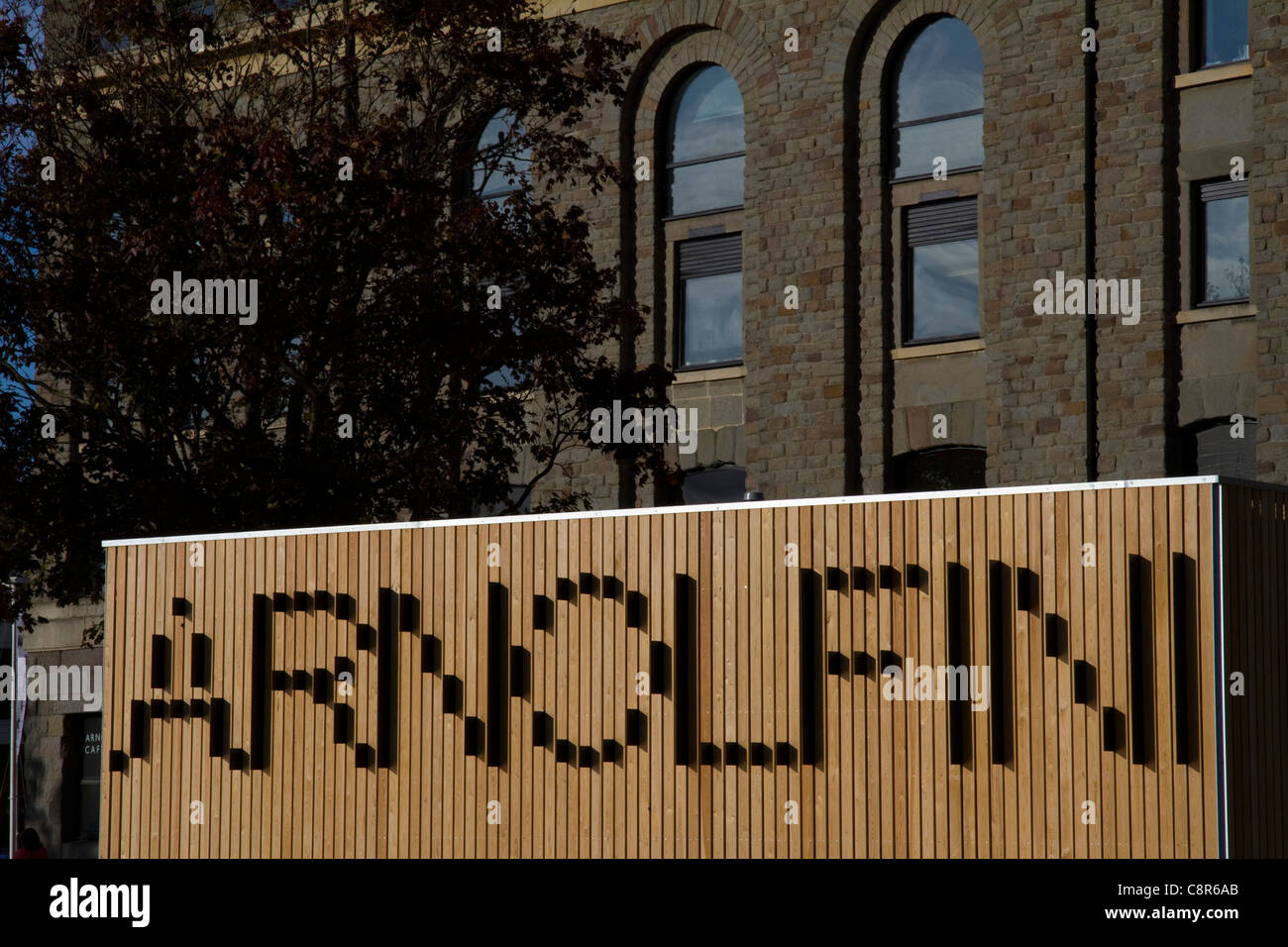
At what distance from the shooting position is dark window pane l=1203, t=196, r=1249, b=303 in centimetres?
2461

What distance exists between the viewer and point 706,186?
29438 millimetres

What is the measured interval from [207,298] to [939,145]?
11046mm

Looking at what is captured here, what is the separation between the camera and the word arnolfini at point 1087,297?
82.1 feet

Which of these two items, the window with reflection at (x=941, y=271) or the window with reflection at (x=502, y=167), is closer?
the window with reflection at (x=502, y=167)

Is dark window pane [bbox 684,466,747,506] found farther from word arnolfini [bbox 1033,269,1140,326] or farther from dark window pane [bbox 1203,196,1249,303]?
dark window pane [bbox 1203,196,1249,303]

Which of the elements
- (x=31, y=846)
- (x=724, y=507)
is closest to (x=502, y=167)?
(x=724, y=507)

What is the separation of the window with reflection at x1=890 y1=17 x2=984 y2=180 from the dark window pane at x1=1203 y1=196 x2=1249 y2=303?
3334mm

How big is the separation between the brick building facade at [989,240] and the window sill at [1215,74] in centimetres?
3

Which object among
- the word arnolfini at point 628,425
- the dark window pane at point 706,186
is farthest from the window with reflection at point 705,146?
the word arnolfini at point 628,425

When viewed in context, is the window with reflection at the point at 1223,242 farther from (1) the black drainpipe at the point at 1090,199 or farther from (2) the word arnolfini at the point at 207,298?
(2) the word arnolfini at the point at 207,298

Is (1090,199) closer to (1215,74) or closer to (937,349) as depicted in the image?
(1215,74)

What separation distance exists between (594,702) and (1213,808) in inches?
222

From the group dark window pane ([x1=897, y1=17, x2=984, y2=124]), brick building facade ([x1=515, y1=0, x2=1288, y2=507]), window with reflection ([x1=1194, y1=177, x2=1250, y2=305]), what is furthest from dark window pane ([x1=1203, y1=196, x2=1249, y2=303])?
dark window pane ([x1=897, y1=17, x2=984, y2=124])

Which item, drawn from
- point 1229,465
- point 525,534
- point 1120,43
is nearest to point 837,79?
point 1120,43
